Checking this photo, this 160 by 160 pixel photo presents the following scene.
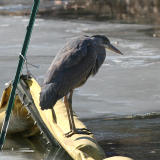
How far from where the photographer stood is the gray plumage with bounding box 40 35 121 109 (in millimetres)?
5094

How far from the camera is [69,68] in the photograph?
17.2 feet

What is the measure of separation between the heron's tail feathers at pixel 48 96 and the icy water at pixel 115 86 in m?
0.59

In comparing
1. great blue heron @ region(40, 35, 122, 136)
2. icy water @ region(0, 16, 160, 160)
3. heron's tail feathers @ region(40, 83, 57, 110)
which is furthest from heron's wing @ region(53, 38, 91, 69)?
icy water @ region(0, 16, 160, 160)

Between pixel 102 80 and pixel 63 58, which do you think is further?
pixel 102 80

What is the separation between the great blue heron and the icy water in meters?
0.60

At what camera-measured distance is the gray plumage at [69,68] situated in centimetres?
509

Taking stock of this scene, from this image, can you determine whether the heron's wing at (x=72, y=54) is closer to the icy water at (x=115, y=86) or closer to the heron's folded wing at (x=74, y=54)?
the heron's folded wing at (x=74, y=54)

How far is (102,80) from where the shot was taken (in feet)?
28.0

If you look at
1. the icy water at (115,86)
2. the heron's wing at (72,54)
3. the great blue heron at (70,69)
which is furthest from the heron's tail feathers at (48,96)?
the icy water at (115,86)

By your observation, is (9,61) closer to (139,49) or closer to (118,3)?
(139,49)

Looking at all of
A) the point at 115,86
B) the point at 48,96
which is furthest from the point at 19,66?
the point at 115,86

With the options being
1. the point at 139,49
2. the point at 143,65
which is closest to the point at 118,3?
the point at 139,49

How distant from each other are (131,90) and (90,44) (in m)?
2.75

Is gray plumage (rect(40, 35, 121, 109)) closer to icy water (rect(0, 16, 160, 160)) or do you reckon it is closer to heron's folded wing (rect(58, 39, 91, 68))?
heron's folded wing (rect(58, 39, 91, 68))
